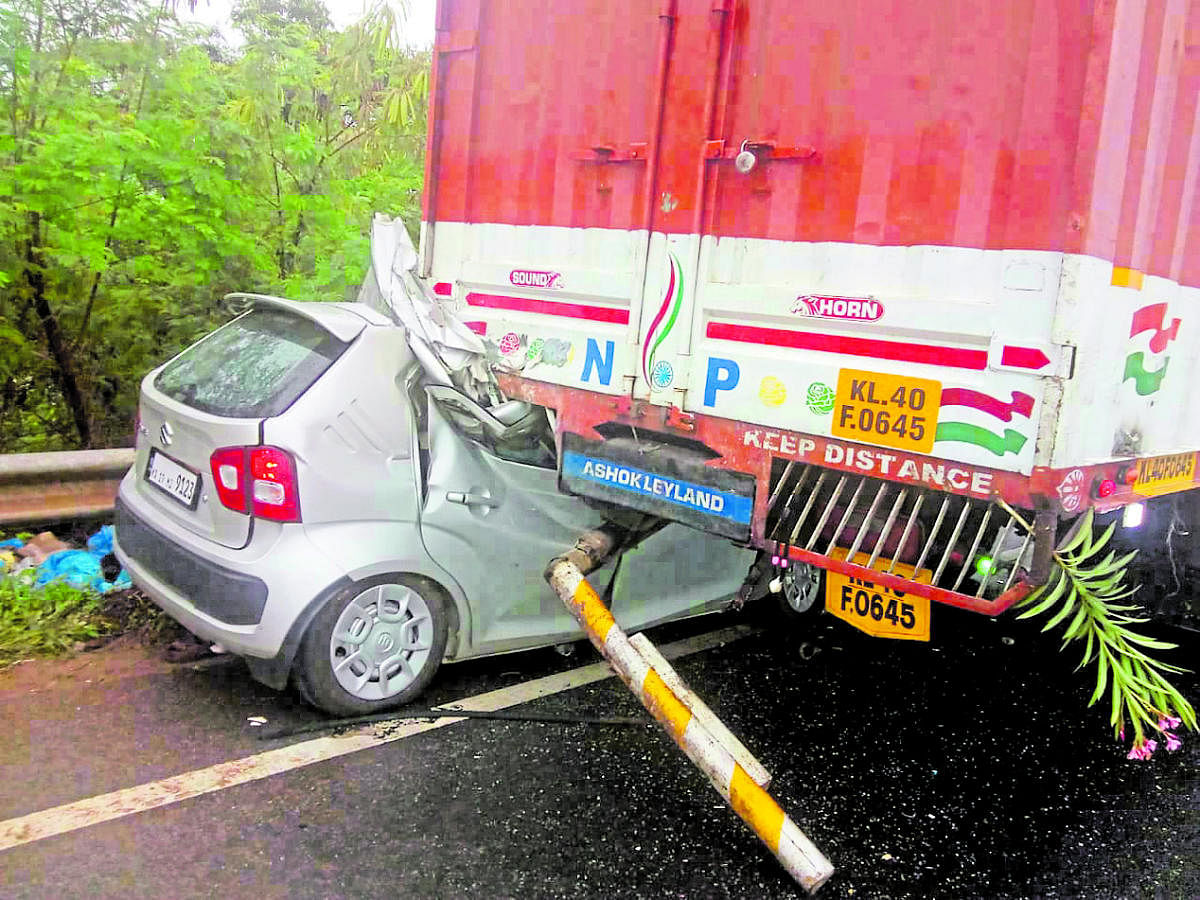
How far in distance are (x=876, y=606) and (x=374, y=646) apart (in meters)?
1.85

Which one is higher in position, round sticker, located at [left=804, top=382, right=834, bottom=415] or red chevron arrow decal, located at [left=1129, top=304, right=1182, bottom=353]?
red chevron arrow decal, located at [left=1129, top=304, right=1182, bottom=353]

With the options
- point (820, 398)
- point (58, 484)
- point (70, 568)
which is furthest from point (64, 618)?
point (820, 398)

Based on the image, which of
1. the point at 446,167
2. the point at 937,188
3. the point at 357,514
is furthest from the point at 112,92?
the point at 937,188

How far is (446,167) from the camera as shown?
456 centimetres

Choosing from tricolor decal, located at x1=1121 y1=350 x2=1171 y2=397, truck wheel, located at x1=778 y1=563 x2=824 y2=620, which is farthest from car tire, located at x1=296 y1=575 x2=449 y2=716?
tricolor decal, located at x1=1121 y1=350 x2=1171 y2=397

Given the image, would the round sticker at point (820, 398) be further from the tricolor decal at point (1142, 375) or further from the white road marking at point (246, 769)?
the white road marking at point (246, 769)

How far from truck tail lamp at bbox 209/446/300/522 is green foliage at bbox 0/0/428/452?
292cm

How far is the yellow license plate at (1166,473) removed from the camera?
3.33m

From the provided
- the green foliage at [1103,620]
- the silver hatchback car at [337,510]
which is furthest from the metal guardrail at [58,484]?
the green foliage at [1103,620]

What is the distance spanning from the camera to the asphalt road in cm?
272

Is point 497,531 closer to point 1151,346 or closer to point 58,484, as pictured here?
point 1151,346

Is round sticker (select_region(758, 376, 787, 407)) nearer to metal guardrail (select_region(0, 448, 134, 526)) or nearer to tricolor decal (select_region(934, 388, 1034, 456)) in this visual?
tricolor decal (select_region(934, 388, 1034, 456))

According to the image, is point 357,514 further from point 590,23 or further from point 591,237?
point 590,23

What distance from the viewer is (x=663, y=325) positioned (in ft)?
11.9
